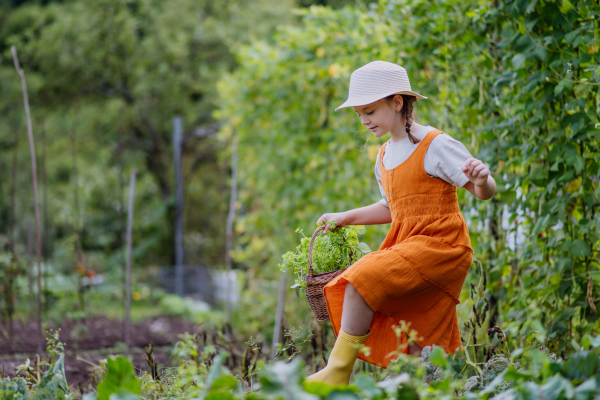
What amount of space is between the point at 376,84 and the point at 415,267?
59 cm

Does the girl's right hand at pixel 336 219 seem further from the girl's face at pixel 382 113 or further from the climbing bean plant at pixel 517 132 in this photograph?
the climbing bean plant at pixel 517 132

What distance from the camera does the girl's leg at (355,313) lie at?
1.61m

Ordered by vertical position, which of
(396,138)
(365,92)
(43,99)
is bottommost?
(43,99)

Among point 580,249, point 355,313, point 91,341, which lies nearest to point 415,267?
point 355,313

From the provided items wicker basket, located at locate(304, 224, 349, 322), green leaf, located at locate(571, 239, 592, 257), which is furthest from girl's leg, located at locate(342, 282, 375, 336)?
green leaf, located at locate(571, 239, 592, 257)

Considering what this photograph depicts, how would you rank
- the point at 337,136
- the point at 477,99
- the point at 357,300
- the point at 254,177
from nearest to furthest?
the point at 357,300 → the point at 477,99 → the point at 337,136 → the point at 254,177

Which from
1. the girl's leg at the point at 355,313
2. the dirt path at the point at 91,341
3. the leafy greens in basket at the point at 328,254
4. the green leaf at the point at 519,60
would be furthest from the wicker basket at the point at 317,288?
the dirt path at the point at 91,341

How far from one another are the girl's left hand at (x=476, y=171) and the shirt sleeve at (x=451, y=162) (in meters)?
0.06

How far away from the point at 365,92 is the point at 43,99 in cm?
1123

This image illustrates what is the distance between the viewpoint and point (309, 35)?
4.16 metres

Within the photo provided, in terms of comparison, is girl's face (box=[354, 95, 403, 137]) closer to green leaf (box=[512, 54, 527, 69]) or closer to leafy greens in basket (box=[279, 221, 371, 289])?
leafy greens in basket (box=[279, 221, 371, 289])

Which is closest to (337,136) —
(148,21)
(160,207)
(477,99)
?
(477,99)

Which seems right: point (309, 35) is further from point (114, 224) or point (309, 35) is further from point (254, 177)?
point (114, 224)

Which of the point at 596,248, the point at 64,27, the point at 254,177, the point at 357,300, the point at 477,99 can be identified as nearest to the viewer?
the point at 357,300
